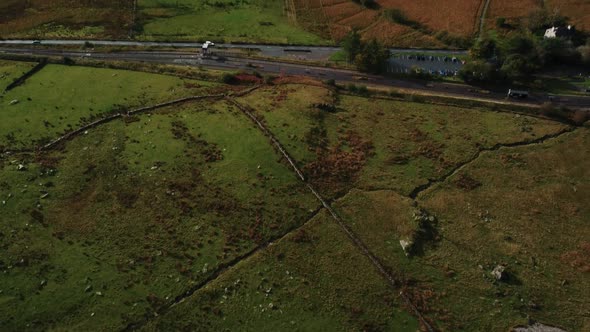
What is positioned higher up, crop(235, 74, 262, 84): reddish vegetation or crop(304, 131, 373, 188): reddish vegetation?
crop(235, 74, 262, 84): reddish vegetation

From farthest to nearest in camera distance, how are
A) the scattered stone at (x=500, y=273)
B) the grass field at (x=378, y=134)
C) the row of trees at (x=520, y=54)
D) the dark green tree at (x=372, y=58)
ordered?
the dark green tree at (x=372, y=58) → the row of trees at (x=520, y=54) → the grass field at (x=378, y=134) → the scattered stone at (x=500, y=273)

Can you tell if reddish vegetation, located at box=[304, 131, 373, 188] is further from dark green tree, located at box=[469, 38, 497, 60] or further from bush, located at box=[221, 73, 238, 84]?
dark green tree, located at box=[469, 38, 497, 60]

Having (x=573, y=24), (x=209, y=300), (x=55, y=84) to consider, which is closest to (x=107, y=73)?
(x=55, y=84)

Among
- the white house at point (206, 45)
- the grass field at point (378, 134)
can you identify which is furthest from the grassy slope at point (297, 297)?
the white house at point (206, 45)

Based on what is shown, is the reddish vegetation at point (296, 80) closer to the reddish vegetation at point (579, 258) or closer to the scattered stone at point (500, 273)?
the scattered stone at point (500, 273)

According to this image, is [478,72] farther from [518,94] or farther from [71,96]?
[71,96]

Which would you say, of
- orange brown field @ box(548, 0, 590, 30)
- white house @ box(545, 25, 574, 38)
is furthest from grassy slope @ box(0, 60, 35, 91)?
orange brown field @ box(548, 0, 590, 30)
